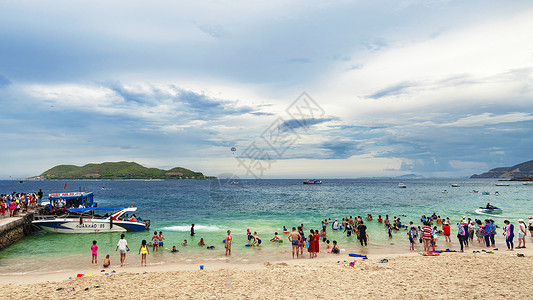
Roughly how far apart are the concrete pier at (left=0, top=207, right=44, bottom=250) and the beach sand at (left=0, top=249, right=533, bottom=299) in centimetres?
1042

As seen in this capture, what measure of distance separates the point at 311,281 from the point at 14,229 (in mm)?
25510

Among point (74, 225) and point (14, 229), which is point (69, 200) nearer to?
point (74, 225)

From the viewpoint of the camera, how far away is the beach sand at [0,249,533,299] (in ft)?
32.2

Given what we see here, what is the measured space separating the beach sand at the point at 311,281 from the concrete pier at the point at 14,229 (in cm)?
1042

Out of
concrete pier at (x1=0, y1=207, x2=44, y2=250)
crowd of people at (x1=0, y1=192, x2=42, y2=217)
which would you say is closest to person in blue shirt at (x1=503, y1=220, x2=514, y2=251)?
concrete pier at (x1=0, y1=207, x2=44, y2=250)

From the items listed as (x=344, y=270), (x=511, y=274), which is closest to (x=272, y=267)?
(x=344, y=270)

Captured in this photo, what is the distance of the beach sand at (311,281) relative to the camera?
9820mm

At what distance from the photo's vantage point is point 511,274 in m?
11.2

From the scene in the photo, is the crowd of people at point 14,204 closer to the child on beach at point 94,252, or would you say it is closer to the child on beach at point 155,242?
the child on beach at point 94,252

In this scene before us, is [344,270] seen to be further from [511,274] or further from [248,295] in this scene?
[511,274]

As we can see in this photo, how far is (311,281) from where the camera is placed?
11.3 meters

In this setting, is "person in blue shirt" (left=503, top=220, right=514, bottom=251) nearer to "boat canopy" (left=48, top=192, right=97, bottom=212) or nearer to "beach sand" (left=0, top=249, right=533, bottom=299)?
"beach sand" (left=0, top=249, right=533, bottom=299)

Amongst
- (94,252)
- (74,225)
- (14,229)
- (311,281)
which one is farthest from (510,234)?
(14,229)

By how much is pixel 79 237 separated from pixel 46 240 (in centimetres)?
231
